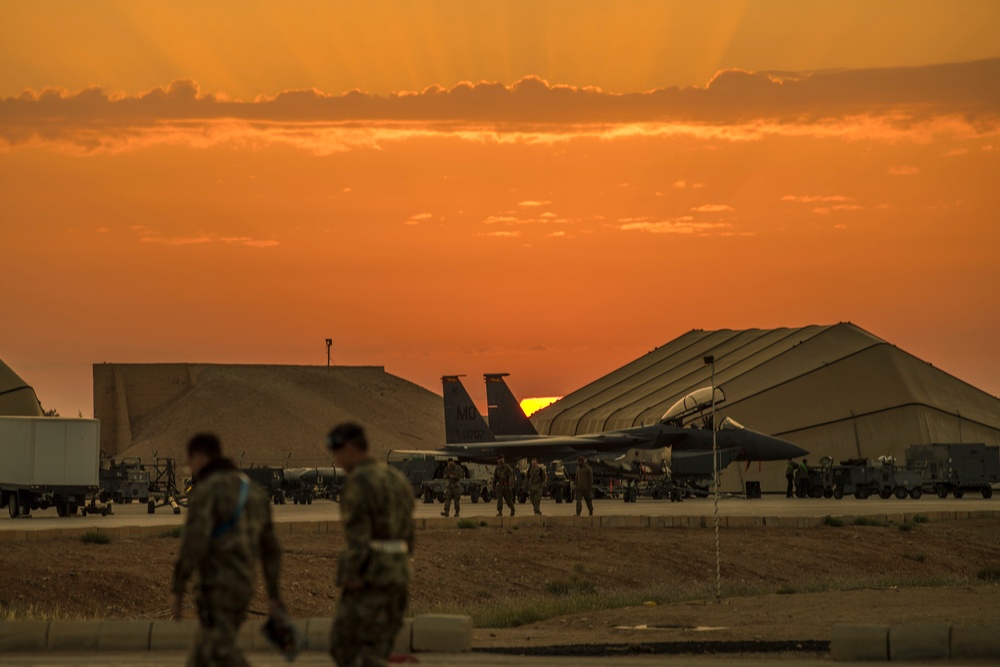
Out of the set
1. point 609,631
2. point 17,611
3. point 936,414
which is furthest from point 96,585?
point 936,414

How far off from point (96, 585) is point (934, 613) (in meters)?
12.7

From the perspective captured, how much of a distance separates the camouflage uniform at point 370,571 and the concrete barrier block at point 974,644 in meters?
6.61

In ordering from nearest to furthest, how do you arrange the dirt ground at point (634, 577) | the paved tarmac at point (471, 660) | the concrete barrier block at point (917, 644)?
the paved tarmac at point (471, 660)
the concrete barrier block at point (917, 644)
the dirt ground at point (634, 577)

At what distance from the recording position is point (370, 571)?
8.44 m

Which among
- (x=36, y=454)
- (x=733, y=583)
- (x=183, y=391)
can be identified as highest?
(x=183, y=391)

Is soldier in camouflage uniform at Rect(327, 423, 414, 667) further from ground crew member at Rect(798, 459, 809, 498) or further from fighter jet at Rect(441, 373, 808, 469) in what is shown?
ground crew member at Rect(798, 459, 809, 498)

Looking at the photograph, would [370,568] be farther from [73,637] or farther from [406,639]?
[73,637]

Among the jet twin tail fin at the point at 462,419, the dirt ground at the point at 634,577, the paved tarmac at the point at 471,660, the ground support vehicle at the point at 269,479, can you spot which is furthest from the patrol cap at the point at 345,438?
the jet twin tail fin at the point at 462,419

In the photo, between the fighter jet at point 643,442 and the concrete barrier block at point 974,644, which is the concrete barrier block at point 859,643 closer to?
the concrete barrier block at point 974,644

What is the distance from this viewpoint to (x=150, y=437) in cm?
13062

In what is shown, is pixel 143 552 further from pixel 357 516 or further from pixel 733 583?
pixel 357 516

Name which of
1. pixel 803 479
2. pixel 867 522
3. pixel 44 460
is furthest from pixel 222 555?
pixel 803 479

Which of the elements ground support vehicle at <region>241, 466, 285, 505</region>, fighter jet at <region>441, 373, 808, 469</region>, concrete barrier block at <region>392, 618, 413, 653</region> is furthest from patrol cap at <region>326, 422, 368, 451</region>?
ground support vehicle at <region>241, 466, 285, 505</region>

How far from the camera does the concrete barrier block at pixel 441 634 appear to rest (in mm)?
13828
